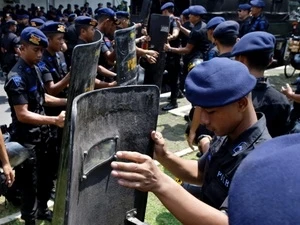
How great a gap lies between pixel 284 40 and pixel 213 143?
926 cm

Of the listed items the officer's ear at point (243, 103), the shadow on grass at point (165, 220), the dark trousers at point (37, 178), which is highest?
the officer's ear at point (243, 103)

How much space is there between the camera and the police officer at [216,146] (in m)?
1.30

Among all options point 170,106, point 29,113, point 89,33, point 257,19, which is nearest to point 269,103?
point 29,113

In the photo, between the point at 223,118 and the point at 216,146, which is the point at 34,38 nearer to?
the point at 216,146

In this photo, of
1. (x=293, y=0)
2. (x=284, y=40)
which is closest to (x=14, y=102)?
(x=284, y=40)

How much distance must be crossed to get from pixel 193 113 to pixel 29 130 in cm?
159

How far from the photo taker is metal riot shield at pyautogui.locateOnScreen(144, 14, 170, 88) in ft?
Answer: 17.7

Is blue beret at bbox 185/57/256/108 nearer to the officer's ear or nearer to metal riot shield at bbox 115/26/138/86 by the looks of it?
the officer's ear

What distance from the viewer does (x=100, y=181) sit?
1.51 metres

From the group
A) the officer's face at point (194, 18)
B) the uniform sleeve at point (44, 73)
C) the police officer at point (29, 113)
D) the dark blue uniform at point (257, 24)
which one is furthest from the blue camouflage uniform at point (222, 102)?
the dark blue uniform at point (257, 24)

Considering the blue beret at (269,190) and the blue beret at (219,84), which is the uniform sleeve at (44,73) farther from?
the blue beret at (269,190)

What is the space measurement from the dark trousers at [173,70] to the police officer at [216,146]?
497 cm

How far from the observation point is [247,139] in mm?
1604

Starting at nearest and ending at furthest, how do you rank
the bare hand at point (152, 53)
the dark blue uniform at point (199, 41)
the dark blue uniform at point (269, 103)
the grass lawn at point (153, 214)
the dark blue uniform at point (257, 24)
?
the dark blue uniform at point (269, 103), the grass lawn at point (153, 214), the bare hand at point (152, 53), the dark blue uniform at point (199, 41), the dark blue uniform at point (257, 24)
